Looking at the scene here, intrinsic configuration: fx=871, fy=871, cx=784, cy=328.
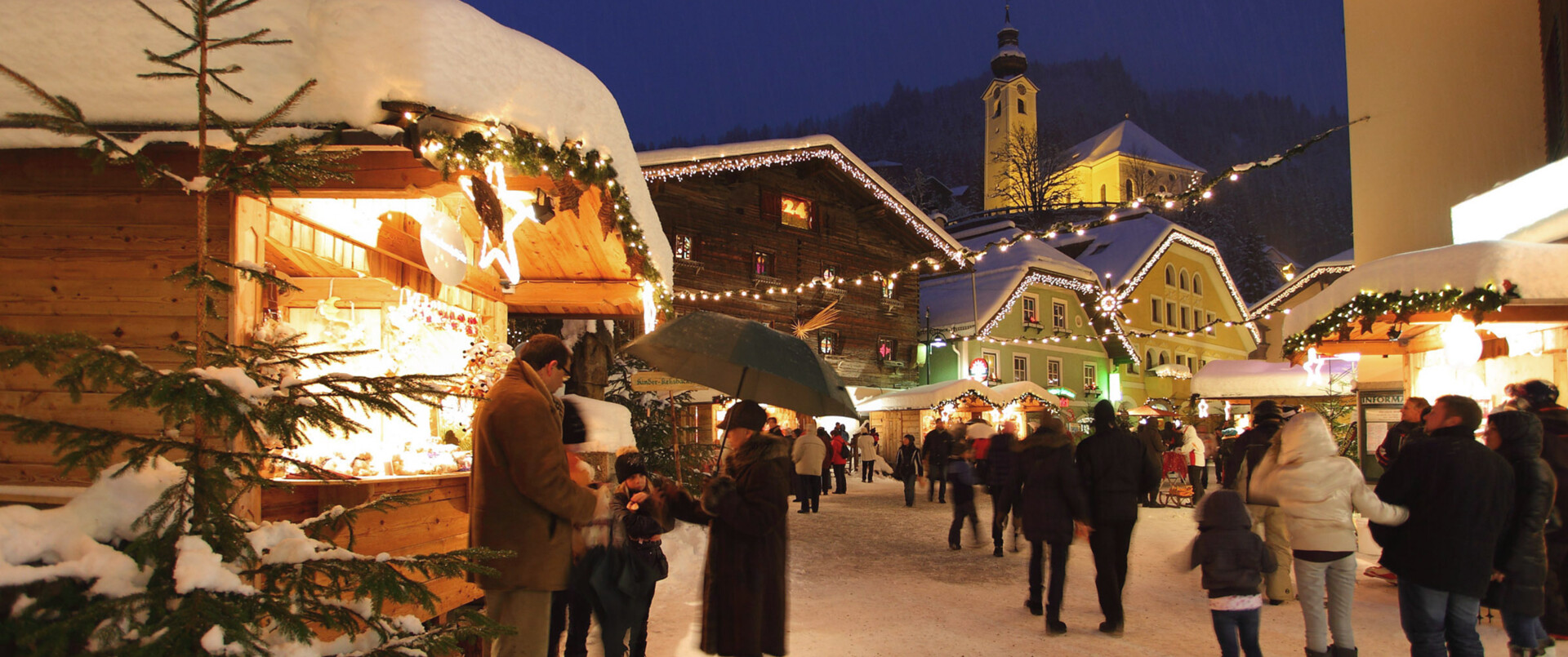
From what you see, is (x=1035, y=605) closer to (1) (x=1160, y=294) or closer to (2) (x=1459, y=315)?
(2) (x=1459, y=315)

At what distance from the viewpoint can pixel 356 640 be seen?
233 centimetres

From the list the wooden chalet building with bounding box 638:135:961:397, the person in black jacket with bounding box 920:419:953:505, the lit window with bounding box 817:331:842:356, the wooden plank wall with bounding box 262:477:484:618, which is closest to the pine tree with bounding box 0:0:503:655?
the wooden plank wall with bounding box 262:477:484:618

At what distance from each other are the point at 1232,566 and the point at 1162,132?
471 ft

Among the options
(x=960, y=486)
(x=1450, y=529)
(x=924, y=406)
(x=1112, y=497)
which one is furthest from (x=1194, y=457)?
(x=1450, y=529)

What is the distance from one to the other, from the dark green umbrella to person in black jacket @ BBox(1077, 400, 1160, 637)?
111 inches

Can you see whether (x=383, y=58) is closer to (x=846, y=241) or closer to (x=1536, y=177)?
(x=1536, y=177)

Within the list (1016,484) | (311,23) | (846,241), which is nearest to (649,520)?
(311,23)

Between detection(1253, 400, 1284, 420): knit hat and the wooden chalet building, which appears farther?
the wooden chalet building

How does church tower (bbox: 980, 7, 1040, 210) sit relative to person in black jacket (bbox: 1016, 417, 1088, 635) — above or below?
above

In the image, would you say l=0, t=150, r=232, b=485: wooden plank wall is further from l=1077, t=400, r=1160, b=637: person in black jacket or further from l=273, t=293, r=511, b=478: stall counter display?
l=1077, t=400, r=1160, b=637: person in black jacket

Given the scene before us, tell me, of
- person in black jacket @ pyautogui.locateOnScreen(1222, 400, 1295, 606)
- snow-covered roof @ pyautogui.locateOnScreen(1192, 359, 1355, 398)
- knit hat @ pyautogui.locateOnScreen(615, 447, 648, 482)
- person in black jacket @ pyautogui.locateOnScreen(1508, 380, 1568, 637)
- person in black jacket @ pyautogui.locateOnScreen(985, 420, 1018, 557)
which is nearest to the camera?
knit hat @ pyautogui.locateOnScreen(615, 447, 648, 482)

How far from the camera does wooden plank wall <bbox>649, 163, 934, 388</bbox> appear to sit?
73.2 ft

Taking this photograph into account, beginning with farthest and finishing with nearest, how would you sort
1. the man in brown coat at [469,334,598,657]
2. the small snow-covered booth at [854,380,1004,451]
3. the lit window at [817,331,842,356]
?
the lit window at [817,331,842,356] → the small snow-covered booth at [854,380,1004,451] → the man in brown coat at [469,334,598,657]

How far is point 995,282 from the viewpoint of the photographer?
30344 millimetres
